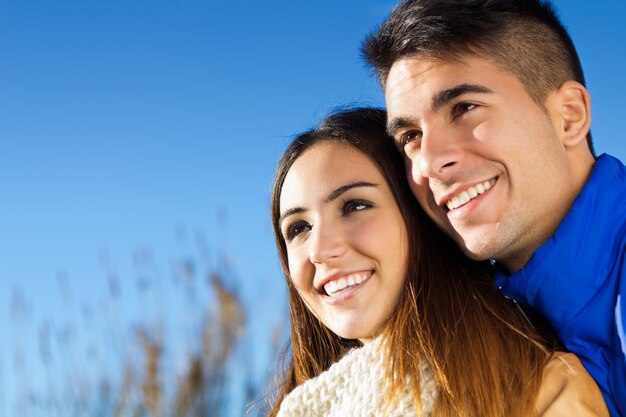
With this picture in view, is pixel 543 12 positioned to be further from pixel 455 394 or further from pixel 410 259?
pixel 455 394

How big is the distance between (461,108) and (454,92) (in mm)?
51

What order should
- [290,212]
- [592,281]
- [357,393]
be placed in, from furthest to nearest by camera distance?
[290,212]
[357,393]
[592,281]

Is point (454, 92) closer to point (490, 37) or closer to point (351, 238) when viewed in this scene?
point (490, 37)

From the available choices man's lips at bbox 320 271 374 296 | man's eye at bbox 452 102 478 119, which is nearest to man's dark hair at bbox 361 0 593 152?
man's eye at bbox 452 102 478 119

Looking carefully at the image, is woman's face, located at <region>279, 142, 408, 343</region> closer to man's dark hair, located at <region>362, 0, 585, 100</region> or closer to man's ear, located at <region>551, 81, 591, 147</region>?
man's dark hair, located at <region>362, 0, 585, 100</region>

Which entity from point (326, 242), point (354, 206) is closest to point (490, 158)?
point (354, 206)

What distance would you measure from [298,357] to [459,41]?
128 centimetres

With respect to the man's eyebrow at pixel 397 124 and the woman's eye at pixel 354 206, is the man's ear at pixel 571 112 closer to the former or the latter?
the man's eyebrow at pixel 397 124

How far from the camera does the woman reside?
2223 millimetres

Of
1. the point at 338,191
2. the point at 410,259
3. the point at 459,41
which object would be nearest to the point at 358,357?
the point at 410,259

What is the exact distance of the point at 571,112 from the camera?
2.45 metres

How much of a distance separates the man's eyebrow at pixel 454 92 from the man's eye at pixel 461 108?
0.03m

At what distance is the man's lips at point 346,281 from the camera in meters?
2.49

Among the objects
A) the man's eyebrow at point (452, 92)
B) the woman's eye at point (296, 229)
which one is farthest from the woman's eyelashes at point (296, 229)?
the man's eyebrow at point (452, 92)
